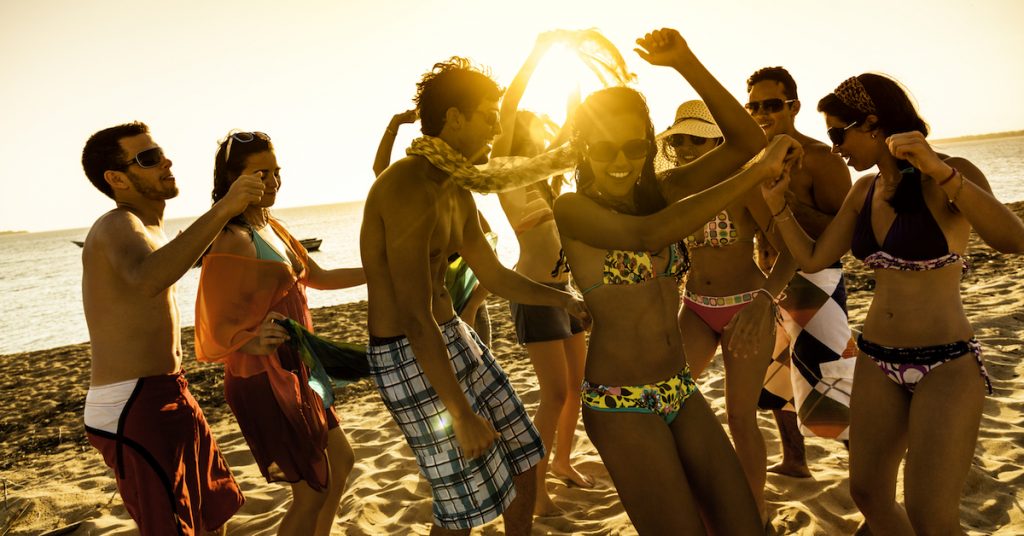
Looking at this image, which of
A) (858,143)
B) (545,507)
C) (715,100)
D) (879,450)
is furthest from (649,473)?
(545,507)

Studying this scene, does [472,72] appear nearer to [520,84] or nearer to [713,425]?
[520,84]

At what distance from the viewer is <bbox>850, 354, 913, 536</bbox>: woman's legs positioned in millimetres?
2891

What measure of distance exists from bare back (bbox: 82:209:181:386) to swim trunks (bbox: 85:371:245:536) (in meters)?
0.09

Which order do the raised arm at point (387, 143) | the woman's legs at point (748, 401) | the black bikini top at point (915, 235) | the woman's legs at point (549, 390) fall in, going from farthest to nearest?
the woman's legs at point (549, 390) → the raised arm at point (387, 143) → the woman's legs at point (748, 401) → the black bikini top at point (915, 235)

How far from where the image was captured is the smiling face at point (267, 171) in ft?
11.6

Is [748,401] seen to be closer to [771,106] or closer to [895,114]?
[895,114]

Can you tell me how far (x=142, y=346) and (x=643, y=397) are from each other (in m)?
2.42

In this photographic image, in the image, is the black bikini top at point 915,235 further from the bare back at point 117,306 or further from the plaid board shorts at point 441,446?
the bare back at point 117,306

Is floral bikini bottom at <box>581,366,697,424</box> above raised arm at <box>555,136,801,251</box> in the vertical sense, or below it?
below

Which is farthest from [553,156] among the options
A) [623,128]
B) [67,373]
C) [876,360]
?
[67,373]

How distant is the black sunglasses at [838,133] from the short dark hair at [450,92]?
1595mm

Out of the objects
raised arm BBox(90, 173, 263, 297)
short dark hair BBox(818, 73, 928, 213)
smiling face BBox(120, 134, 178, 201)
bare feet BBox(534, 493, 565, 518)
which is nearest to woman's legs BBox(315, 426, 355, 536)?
raised arm BBox(90, 173, 263, 297)

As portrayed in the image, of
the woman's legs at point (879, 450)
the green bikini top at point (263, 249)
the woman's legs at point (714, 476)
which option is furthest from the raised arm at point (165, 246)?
the woman's legs at point (879, 450)

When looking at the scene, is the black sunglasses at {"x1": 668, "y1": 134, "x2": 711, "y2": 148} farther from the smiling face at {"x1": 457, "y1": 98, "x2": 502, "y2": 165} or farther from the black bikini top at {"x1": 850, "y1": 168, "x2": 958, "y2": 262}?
the smiling face at {"x1": 457, "y1": 98, "x2": 502, "y2": 165}
